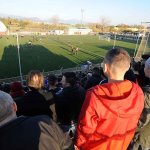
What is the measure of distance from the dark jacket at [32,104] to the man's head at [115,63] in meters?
1.42

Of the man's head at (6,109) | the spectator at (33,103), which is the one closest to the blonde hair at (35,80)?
the spectator at (33,103)

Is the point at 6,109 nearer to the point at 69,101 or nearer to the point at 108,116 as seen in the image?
the point at 108,116

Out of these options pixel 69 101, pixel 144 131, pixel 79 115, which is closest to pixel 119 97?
pixel 79 115

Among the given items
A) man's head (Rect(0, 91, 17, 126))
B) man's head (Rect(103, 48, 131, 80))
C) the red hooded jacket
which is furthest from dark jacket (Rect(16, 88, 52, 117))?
man's head (Rect(0, 91, 17, 126))

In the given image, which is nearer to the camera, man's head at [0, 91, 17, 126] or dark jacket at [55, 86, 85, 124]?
man's head at [0, 91, 17, 126]

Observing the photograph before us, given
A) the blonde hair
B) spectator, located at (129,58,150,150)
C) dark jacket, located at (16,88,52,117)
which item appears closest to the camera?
spectator, located at (129,58,150,150)

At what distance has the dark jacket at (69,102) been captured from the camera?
161 inches

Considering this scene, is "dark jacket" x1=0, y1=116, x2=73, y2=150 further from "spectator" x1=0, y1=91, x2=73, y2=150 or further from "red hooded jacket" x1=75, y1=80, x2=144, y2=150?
"red hooded jacket" x1=75, y1=80, x2=144, y2=150

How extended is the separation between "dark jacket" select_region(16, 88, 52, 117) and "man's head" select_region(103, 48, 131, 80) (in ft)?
4.65

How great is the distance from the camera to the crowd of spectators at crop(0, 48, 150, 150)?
2.05 metres

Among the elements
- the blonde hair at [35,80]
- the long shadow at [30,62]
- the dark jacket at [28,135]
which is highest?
the dark jacket at [28,135]

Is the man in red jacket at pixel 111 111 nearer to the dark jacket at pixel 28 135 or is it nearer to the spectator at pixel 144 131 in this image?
the spectator at pixel 144 131

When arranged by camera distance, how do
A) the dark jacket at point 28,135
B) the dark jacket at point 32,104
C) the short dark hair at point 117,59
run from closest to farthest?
the dark jacket at point 28,135 → the short dark hair at point 117,59 → the dark jacket at point 32,104

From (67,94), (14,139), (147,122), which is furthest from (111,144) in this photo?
(67,94)
